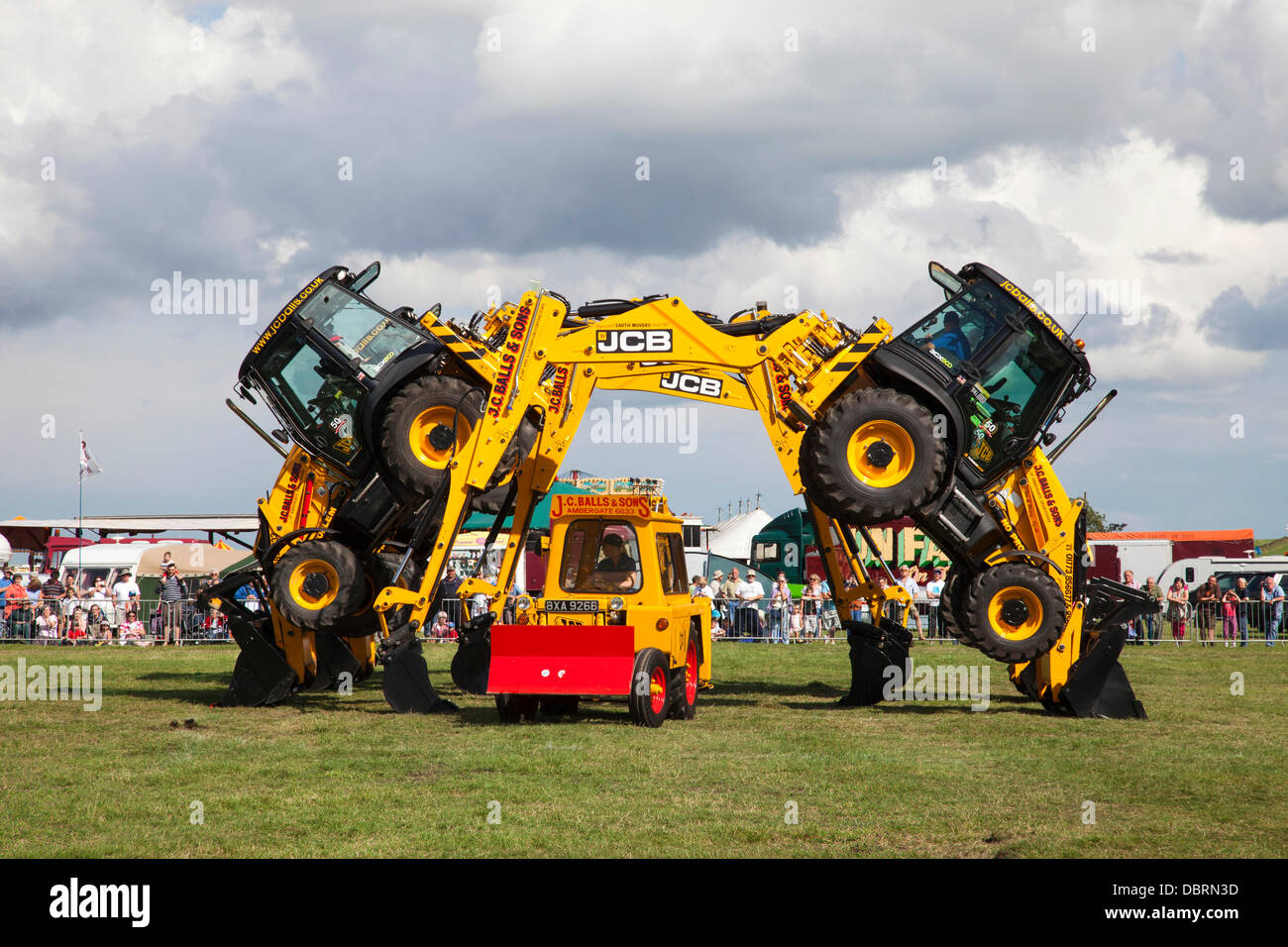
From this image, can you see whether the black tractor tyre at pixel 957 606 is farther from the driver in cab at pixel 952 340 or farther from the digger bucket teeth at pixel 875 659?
the driver in cab at pixel 952 340

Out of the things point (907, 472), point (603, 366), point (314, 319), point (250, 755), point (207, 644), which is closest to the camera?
point (250, 755)

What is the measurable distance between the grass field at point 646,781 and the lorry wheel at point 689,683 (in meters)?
0.28

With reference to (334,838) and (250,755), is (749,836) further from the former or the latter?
(250,755)

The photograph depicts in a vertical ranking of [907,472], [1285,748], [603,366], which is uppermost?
[603,366]

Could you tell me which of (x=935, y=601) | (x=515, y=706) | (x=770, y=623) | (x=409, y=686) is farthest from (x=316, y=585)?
(x=935, y=601)

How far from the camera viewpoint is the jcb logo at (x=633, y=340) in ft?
40.9

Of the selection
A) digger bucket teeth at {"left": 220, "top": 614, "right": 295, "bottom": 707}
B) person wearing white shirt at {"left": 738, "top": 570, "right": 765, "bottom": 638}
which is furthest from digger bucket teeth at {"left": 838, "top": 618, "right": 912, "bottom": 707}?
person wearing white shirt at {"left": 738, "top": 570, "right": 765, "bottom": 638}

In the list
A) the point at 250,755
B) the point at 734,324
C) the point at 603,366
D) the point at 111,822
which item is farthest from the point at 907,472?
the point at 111,822

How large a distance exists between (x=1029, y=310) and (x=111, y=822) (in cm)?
1019

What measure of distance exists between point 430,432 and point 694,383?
10.2 feet

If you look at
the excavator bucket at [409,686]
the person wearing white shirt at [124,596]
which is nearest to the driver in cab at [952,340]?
the excavator bucket at [409,686]

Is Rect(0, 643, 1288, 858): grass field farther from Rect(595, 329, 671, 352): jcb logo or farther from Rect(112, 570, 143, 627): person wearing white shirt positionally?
Rect(112, 570, 143, 627): person wearing white shirt

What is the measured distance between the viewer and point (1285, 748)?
35.8 feet

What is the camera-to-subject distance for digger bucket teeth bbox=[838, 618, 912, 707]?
1436 cm
